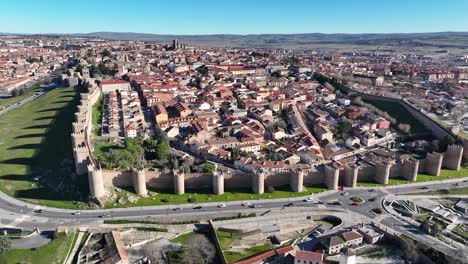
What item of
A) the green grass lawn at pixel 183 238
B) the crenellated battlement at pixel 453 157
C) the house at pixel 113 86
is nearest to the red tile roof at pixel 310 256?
the green grass lawn at pixel 183 238

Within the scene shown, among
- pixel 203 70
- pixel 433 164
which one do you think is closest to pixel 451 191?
pixel 433 164

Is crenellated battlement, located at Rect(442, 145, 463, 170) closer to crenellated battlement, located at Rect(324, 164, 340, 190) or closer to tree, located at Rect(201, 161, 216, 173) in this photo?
crenellated battlement, located at Rect(324, 164, 340, 190)

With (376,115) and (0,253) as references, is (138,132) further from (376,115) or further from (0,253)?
(376,115)

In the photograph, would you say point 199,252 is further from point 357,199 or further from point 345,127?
point 345,127

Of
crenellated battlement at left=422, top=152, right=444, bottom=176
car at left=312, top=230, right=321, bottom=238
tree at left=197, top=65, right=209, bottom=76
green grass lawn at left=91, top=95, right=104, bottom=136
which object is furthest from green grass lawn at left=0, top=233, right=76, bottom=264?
tree at left=197, top=65, right=209, bottom=76

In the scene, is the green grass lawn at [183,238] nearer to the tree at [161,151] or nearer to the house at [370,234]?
the tree at [161,151]

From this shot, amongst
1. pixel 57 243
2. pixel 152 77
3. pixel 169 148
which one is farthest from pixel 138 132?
pixel 152 77

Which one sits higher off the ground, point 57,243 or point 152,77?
point 152,77
